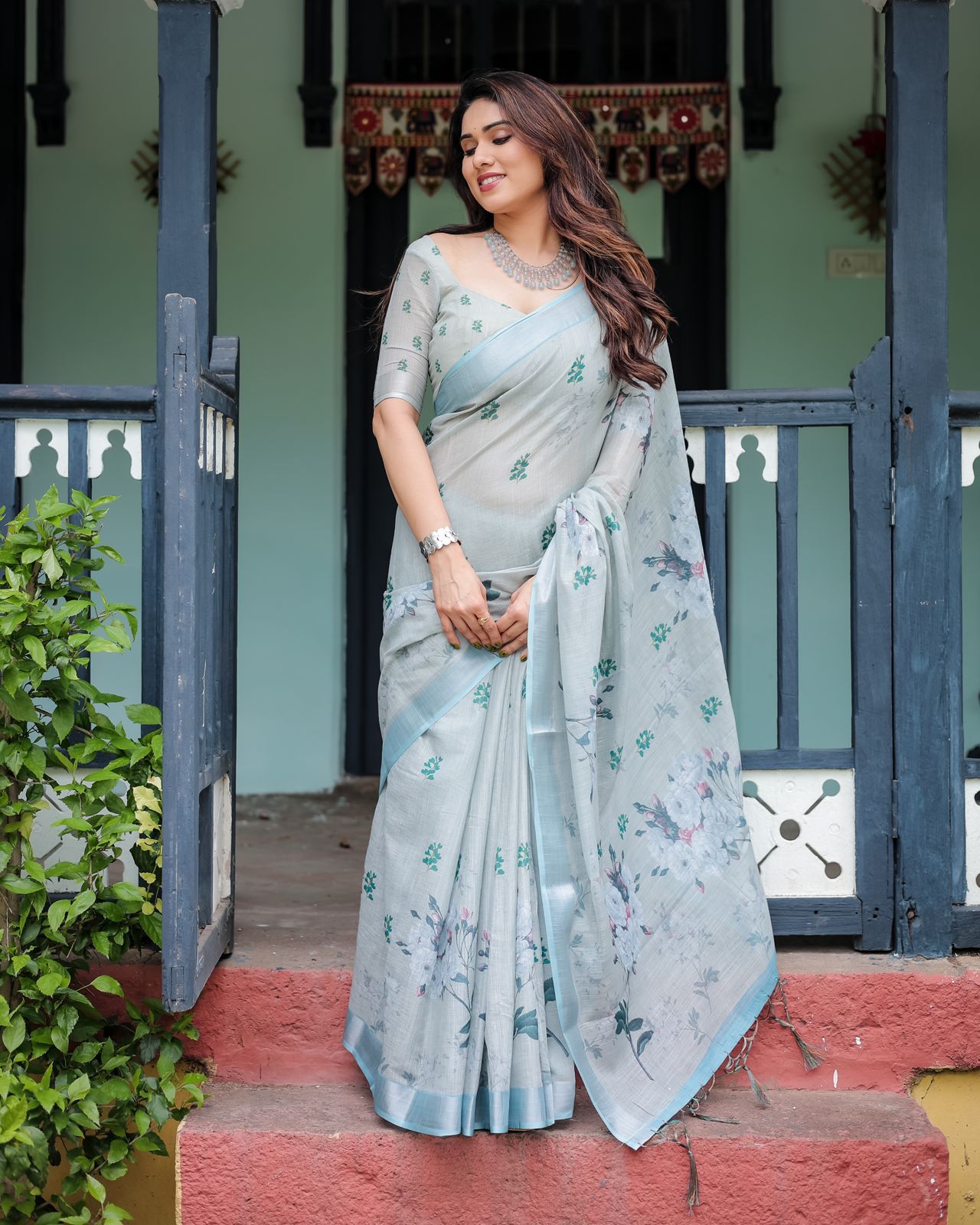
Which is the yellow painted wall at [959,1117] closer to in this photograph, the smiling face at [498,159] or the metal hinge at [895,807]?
the metal hinge at [895,807]

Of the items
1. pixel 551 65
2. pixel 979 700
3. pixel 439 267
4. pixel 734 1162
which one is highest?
pixel 551 65

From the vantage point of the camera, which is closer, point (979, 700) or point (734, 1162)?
point (734, 1162)

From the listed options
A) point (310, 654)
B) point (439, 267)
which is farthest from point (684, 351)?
point (439, 267)

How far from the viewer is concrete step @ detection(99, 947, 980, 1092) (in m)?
2.85

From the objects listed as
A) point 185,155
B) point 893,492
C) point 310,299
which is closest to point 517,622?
point 893,492

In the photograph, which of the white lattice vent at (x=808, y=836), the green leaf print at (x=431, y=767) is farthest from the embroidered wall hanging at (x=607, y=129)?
the green leaf print at (x=431, y=767)

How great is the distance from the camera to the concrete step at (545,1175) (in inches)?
101

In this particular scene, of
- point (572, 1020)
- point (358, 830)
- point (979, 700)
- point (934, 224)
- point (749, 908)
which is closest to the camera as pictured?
point (572, 1020)

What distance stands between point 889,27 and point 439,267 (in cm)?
119

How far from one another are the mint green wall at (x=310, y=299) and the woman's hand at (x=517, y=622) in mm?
2649

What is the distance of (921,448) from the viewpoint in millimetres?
2953

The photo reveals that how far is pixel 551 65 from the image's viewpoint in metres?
5.07

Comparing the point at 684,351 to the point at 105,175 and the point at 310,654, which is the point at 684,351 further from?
the point at 105,175

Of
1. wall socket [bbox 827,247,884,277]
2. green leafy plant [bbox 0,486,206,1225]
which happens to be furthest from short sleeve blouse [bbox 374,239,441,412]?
wall socket [bbox 827,247,884,277]
